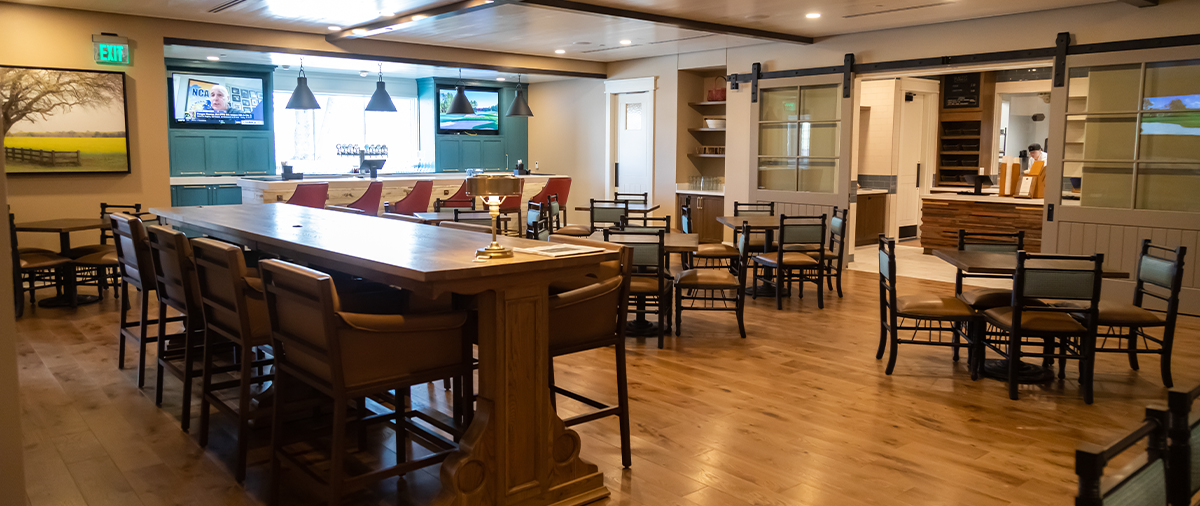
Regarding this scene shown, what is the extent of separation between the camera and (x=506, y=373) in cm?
277

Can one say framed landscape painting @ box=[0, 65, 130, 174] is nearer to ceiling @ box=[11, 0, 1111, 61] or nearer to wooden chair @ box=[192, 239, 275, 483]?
ceiling @ box=[11, 0, 1111, 61]

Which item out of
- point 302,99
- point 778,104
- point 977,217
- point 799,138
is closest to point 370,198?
point 302,99

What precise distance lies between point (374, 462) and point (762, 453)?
5.62ft

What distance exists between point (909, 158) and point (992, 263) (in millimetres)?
7871

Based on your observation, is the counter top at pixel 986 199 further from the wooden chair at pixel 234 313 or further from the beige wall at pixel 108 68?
the wooden chair at pixel 234 313

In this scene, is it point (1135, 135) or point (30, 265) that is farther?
point (1135, 135)

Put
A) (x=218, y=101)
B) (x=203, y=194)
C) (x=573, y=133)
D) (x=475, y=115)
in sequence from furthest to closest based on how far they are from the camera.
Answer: (x=475, y=115) < (x=573, y=133) < (x=218, y=101) < (x=203, y=194)

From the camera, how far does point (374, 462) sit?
11.4 feet

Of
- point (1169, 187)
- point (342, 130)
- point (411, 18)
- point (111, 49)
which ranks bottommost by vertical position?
point (1169, 187)

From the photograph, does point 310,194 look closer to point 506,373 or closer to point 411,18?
point 411,18

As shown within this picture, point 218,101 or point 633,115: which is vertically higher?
point 218,101

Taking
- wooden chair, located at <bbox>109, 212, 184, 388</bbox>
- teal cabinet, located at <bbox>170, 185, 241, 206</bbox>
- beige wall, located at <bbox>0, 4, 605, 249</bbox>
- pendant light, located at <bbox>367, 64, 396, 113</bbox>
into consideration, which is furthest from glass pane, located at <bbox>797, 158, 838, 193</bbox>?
teal cabinet, located at <bbox>170, 185, 241, 206</bbox>

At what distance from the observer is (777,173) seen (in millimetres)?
9977

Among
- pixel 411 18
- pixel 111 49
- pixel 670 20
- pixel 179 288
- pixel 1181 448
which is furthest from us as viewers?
pixel 670 20
